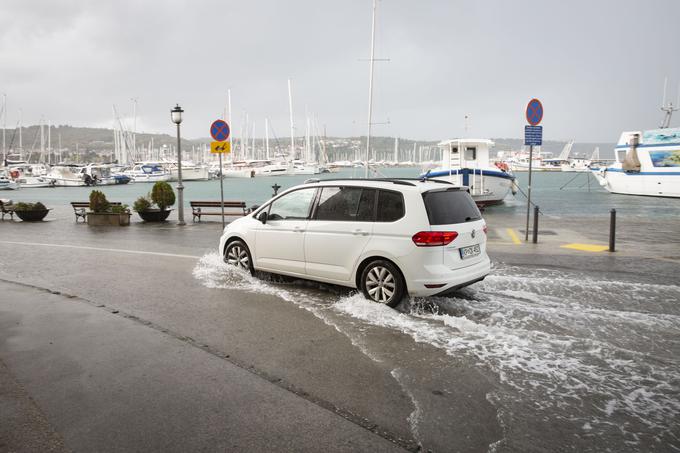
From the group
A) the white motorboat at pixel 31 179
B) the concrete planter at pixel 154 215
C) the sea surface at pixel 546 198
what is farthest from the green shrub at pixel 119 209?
the white motorboat at pixel 31 179

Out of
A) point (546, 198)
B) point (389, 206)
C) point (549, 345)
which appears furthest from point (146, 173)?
point (549, 345)

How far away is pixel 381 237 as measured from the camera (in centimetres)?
654

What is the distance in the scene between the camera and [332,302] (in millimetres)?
7004

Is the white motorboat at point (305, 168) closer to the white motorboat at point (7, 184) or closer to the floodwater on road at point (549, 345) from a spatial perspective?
the white motorboat at point (7, 184)

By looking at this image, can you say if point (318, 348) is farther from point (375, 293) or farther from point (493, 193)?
point (493, 193)

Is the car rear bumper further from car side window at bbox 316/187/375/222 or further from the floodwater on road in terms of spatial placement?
car side window at bbox 316/187/375/222

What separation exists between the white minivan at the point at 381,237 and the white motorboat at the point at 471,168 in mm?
22841

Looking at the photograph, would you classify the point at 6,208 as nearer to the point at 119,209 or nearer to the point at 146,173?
the point at 119,209

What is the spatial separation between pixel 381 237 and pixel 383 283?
616 mm

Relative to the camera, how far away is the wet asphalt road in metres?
3.48

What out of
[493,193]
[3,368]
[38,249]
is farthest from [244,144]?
[3,368]

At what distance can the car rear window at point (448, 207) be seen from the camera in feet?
20.9

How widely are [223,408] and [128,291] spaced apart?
467 cm

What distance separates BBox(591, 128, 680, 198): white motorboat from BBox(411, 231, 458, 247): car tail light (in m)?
41.7
